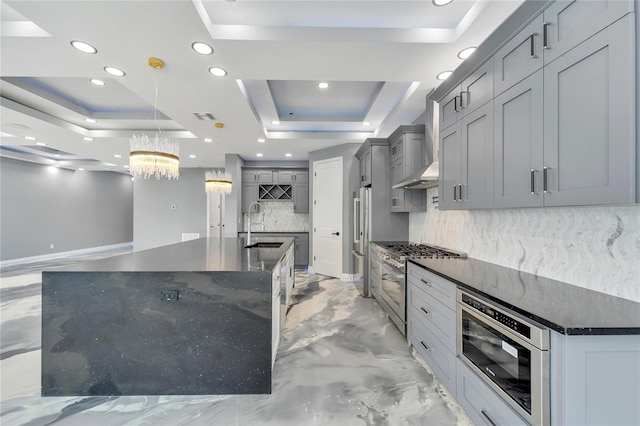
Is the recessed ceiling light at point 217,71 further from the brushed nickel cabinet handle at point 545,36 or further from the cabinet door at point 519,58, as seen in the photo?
the brushed nickel cabinet handle at point 545,36

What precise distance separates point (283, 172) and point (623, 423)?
22.2 feet

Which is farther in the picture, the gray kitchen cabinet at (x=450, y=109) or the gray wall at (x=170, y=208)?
the gray wall at (x=170, y=208)

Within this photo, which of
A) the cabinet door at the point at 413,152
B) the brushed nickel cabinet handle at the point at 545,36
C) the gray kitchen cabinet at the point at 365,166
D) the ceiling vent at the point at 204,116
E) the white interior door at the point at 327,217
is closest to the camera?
the brushed nickel cabinet handle at the point at 545,36

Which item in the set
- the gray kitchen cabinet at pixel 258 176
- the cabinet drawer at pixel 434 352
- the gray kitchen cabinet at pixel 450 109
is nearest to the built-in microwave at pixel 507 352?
the cabinet drawer at pixel 434 352

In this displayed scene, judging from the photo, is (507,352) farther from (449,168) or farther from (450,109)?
(450,109)

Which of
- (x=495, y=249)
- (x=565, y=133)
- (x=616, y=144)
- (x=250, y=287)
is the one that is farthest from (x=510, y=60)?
(x=250, y=287)

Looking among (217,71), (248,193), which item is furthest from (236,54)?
(248,193)

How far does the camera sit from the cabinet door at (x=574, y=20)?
115 centimetres

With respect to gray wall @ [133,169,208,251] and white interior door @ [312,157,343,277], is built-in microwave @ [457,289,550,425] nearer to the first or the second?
white interior door @ [312,157,343,277]

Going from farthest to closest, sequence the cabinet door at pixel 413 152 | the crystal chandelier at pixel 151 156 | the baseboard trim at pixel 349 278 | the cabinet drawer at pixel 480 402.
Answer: the baseboard trim at pixel 349 278 < the cabinet door at pixel 413 152 < the crystal chandelier at pixel 151 156 < the cabinet drawer at pixel 480 402

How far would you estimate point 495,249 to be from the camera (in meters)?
2.38

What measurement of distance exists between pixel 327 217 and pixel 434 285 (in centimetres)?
380

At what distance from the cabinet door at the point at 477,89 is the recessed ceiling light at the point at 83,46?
3287 mm

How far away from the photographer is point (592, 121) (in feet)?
4.06
